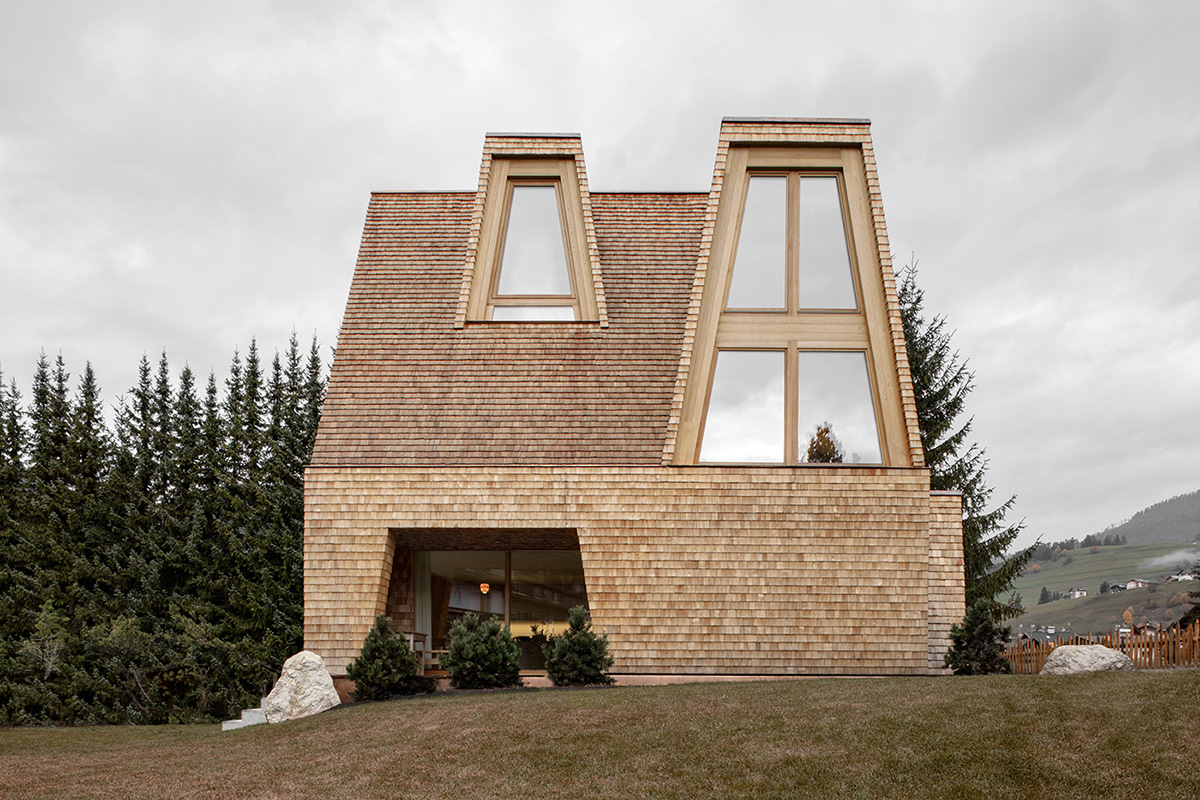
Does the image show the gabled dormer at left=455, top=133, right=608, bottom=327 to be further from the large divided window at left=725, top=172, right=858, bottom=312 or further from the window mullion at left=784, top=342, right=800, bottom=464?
the window mullion at left=784, top=342, right=800, bottom=464

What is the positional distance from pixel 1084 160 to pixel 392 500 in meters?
21.0

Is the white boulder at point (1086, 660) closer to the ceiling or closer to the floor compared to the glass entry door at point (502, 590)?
closer to the floor

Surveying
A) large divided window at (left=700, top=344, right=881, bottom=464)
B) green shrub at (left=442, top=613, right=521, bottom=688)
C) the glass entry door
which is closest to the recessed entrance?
the glass entry door

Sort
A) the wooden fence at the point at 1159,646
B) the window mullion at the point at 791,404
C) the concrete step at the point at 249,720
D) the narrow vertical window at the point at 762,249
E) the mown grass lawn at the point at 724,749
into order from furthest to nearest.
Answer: the narrow vertical window at the point at 762,249, the window mullion at the point at 791,404, the concrete step at the point at 249,720, the wooden fence at the point at 1159,646, the mown grass lawn at the point at 724,749

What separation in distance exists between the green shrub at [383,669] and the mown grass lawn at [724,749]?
1357mm

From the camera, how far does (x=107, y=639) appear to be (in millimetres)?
17531

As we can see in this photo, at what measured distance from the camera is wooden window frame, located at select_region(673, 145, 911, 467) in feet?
47.2

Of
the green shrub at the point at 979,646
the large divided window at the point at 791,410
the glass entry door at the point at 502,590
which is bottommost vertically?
the green shrub at the point at 979,646

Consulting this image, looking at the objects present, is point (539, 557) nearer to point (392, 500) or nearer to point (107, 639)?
point (392, 500)

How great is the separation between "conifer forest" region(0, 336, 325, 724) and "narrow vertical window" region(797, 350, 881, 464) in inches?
455

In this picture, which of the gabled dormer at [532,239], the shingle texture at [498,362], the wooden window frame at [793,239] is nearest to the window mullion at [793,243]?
the wooden window frame at [793,239]

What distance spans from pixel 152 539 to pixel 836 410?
15.4 metres

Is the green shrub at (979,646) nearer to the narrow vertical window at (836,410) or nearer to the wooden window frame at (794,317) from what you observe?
the wooden window frame at (794,317)

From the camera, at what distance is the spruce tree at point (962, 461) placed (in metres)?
24.6
